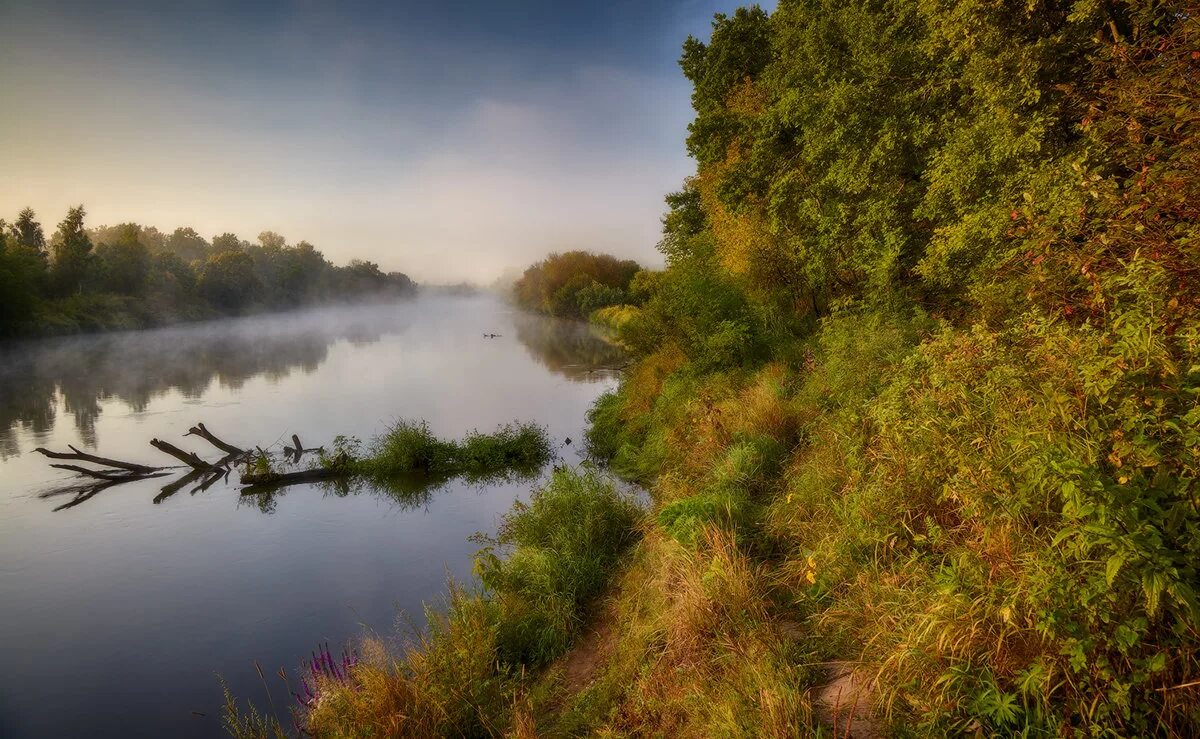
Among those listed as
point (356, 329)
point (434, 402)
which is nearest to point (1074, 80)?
point (434, 402)

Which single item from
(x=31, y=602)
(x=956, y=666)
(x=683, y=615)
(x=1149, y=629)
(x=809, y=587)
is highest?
(x=1149, y=629)

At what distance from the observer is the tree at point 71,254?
54750mm

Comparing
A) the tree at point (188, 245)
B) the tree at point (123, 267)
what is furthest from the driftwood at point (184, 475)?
the tree at point (188, 245)

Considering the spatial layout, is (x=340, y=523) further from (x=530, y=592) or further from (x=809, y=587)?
(x=809, y=587)

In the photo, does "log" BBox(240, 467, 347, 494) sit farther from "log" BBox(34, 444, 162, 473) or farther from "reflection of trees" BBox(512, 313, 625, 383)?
"reflection of trees" BBox(512, 313, 625, 383)

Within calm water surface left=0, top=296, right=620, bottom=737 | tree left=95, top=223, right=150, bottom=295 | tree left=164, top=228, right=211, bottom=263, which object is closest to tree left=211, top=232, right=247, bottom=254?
tree left=164, top=228, right=211, bottom=263

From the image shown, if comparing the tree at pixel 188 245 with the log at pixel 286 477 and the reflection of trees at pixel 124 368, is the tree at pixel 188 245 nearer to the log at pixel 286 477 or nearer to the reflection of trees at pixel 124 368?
the reflection of trees at pixel 124 368

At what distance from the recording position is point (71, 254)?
5453cm

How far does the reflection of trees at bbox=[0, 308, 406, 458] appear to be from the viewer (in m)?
24.4

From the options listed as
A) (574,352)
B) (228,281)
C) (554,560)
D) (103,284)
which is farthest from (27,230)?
(554,560)

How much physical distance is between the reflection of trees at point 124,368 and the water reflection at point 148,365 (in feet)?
→ 0.16

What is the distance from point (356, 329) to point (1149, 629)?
83.6m

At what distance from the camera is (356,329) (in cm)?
7612

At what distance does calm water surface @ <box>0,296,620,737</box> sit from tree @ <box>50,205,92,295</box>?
36.9 m
